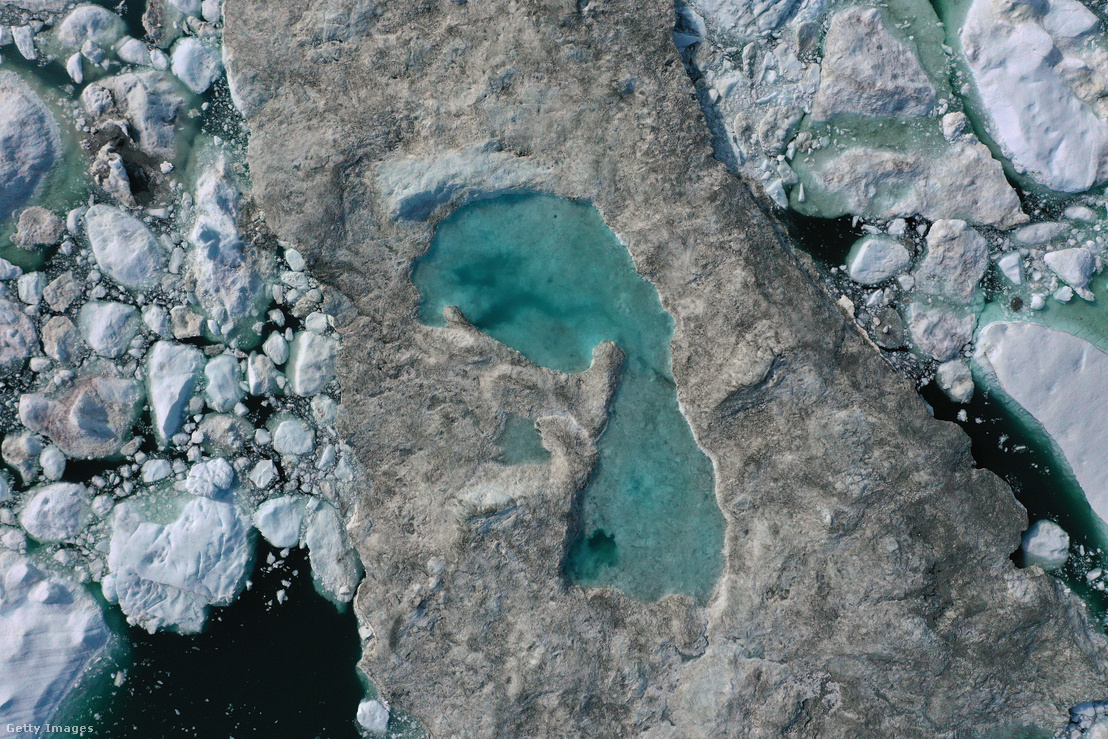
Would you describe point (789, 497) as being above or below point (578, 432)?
below

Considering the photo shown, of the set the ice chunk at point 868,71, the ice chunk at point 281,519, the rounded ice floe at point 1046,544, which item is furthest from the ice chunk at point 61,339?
the rounded ice floe at point 1046,544

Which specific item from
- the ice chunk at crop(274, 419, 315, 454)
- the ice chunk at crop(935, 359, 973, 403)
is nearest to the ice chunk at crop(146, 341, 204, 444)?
the ice chunk at crop(274, 419, 315, 454)

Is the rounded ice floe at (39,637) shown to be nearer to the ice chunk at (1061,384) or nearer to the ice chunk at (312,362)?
the ice chunk at (312,362)

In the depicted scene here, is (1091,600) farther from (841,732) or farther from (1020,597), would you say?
(841,732)

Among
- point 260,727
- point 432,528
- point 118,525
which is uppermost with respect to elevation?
point 432,528

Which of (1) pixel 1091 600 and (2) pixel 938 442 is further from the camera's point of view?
(1) pixel 1091 600

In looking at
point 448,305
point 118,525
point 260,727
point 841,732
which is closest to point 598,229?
point 448,305
